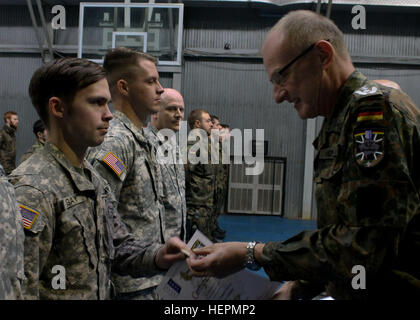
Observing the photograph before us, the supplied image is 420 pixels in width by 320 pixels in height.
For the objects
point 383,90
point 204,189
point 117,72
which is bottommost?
point 204,189

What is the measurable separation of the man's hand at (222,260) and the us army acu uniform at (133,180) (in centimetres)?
60

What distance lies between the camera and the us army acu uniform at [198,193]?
18.0ft

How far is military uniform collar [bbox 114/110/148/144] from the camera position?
2.27m

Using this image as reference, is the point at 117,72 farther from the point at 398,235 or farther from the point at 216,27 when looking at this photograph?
the point at 216,27

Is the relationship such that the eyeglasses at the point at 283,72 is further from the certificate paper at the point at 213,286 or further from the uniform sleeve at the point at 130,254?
the uniform sleeve at the point at 130,254

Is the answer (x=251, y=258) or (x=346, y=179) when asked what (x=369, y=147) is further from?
(x=251, y=258)

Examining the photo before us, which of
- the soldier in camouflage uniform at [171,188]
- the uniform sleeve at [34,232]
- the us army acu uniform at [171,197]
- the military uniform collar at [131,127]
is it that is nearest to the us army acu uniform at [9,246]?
the uniform sleeve at [34,232]

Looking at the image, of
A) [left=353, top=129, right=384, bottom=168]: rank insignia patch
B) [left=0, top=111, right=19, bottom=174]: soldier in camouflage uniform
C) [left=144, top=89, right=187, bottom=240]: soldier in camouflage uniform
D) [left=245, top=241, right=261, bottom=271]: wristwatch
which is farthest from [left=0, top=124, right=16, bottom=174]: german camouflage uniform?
[left=353, top=129, right=384, bottom=168]: rank insignia patch

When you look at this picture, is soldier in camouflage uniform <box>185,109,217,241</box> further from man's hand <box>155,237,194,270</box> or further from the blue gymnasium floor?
man's hand <box>155,237,194,270</box>

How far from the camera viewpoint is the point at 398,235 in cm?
111

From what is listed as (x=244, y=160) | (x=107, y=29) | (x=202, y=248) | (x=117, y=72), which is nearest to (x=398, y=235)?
(x=202, y=248)

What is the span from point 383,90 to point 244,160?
7.91 m
